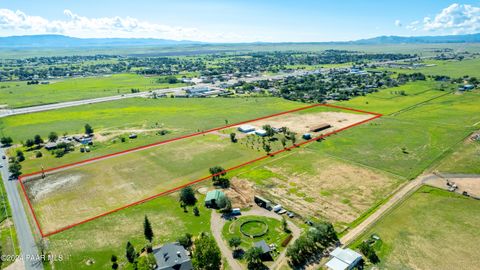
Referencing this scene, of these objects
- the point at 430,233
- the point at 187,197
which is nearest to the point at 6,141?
the point at 187,197

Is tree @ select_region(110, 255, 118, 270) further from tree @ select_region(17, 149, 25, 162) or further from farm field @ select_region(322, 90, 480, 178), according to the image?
farm field @ select_region(322, 90, 480, 178)

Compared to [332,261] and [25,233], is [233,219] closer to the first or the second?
[332,261]

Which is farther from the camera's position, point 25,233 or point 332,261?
point 25,233

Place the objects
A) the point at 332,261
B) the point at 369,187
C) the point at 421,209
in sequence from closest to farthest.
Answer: the point at 332,261 < the point at 421,209 < the point at 369,187

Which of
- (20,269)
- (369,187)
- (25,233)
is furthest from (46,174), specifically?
(369,187)

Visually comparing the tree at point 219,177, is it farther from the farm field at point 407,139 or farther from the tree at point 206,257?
the farm field at point 407,139

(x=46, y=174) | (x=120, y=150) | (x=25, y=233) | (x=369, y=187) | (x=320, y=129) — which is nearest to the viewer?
(x=25, y=233)

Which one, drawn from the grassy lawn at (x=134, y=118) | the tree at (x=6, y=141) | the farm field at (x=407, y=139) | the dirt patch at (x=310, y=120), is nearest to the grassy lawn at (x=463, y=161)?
the farm field at (x=407, y=139)
